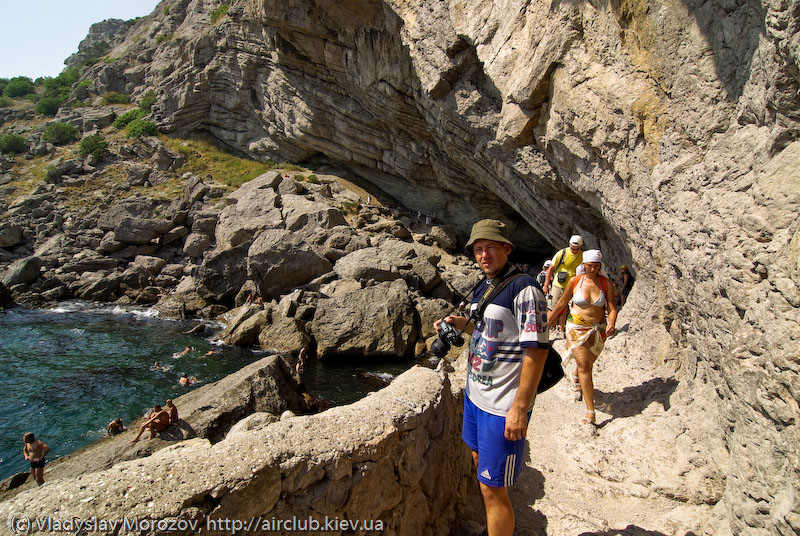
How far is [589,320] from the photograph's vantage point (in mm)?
5164

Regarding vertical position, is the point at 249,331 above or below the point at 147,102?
below

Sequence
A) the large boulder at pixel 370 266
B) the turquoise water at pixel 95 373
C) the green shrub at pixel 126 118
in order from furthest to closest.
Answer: the green shrub at pixel 126 118 < the large boulder at pixel 370 266 < the turquoise water at pixel 95 373

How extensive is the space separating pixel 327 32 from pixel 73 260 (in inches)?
759

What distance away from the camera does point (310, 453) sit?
2.68 meters

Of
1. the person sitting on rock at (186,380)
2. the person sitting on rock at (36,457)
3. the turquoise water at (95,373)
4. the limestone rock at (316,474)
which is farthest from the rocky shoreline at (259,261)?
the limestone rock at (316,474)

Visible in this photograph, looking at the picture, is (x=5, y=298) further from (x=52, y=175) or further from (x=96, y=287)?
(x=52, y=175)

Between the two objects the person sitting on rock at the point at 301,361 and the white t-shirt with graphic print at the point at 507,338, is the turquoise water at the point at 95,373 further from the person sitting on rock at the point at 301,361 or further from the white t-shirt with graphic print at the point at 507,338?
the white t-shirt with graphic print at the point at 507,338

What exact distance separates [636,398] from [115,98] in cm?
5348

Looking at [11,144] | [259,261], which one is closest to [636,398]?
[259,261]

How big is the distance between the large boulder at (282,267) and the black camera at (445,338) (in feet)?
49.3

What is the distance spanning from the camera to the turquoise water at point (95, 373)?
1038 cm

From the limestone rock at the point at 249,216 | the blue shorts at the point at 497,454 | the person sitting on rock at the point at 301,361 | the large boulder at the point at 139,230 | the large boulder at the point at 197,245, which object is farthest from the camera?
the large boulder at the point at 139,230

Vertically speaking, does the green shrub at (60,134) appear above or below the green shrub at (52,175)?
above

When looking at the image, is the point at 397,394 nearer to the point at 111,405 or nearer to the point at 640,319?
the point at 640,319
